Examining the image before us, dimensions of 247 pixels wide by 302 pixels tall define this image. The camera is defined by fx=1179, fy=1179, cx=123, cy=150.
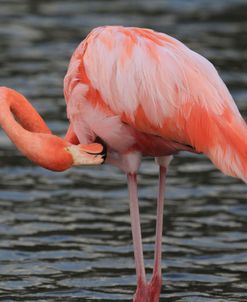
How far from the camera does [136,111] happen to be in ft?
19.7

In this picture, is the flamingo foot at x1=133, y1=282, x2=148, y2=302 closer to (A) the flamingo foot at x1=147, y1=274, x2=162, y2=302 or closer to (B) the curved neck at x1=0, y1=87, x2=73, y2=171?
(A) the flamingo foot at x1=147, y1=274, x2=162, y2=302

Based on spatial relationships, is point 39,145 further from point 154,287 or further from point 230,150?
point 154,287

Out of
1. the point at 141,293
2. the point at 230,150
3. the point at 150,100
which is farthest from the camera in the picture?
the point at 141,293

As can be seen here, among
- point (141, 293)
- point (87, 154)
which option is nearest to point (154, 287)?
point (141, 293)

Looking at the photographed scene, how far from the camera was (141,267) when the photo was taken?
6391 millimetres

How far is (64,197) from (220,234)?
4.36ft

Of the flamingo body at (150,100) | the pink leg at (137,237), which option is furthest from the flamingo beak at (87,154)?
the pink leg at (137,237)

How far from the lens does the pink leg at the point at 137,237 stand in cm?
635

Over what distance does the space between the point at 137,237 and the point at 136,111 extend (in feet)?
2.46

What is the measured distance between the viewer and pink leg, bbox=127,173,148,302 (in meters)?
6.35

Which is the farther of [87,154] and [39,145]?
[87,154]

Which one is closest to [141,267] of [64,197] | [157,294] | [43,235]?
[157,294]

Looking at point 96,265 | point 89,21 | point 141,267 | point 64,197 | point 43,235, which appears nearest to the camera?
point 141,267

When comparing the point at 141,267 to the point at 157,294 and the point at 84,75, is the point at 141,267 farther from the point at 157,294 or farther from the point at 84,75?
the point at 84,75
